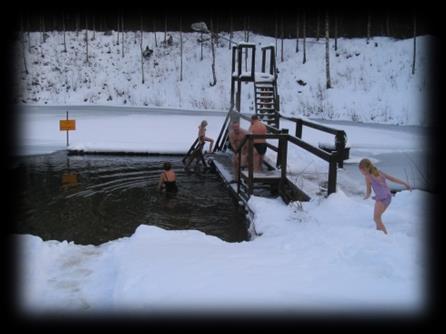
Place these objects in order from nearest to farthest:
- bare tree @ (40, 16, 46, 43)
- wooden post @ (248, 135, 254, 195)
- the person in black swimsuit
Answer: wooden post @ (248, 135, 254, 195), the person in black swimsuit, bare tree @ (40, 16, 46, 43)

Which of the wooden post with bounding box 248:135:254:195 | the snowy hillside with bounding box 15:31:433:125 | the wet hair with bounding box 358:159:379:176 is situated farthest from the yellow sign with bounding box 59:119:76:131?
the snowy hillside with bounding box 15:31:433:125

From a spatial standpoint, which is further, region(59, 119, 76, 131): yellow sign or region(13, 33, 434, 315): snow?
region(59, 119, 76, 131): yellow sign

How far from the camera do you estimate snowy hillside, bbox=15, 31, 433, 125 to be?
3219 centimetres

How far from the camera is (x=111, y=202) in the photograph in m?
11.2

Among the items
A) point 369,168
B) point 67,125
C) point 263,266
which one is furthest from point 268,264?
point 67,125

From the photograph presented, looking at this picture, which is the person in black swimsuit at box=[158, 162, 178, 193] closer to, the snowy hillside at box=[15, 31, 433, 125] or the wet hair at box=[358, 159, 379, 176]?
the wet hair at box=[358, 159, 379, 176]

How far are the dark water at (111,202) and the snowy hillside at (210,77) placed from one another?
634 inches

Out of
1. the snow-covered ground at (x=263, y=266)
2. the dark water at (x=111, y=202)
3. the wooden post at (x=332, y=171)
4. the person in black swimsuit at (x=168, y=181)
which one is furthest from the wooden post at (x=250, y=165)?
the person in black swimsuit at (x=168, y=181)

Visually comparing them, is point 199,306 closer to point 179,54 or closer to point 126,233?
point 126,233

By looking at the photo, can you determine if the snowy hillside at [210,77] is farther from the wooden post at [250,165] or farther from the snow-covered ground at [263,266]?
the snow-covered ground at [263,266]

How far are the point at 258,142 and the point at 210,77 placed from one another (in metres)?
32.5

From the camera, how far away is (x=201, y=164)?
16.3 m

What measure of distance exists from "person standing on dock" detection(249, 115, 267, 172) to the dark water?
3.54 feet

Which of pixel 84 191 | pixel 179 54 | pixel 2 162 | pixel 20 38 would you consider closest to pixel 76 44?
pixel 20 38
